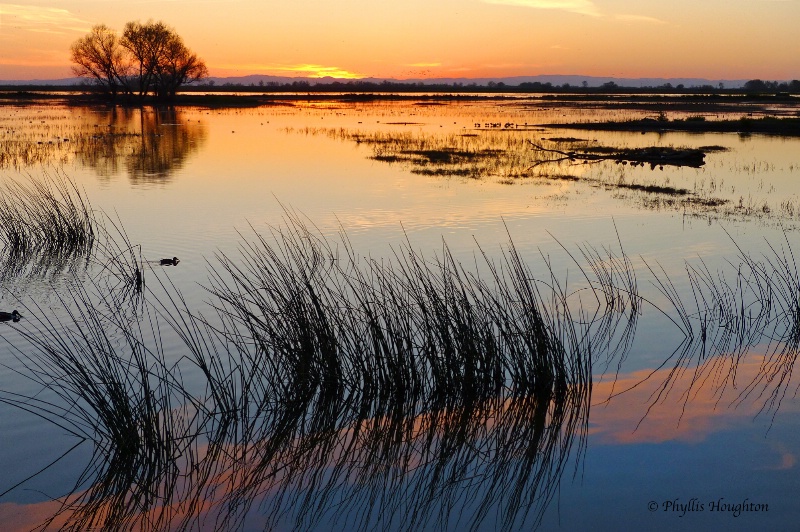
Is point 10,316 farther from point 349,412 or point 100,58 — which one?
point 100,58

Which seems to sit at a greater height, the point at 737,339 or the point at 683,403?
the point at 737,339

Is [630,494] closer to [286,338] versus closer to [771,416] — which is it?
[771,416]

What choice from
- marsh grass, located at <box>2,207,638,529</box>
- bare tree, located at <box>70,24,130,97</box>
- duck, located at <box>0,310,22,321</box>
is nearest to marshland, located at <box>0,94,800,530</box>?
marsh grass, located at <box>2,207,638,529</box>

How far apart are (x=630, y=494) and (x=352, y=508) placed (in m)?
1.97

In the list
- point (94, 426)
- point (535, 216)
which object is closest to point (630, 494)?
→ point (94, 426)

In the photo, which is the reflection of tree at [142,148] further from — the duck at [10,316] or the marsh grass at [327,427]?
the marsh grass at [327,427]

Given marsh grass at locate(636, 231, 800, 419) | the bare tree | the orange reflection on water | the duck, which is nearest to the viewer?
the orange reflection on water

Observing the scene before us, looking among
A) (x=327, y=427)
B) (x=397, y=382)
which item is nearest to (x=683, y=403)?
(x=397, y=382)

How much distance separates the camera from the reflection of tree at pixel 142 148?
85.0ft

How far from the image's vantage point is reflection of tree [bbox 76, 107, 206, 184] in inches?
1020

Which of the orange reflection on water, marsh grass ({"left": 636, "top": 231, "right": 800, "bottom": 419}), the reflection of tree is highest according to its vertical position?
the reflection of tree

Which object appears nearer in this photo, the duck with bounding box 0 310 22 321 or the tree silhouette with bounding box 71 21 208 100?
the duck with bounding box 0 310 22 321

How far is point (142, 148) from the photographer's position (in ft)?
108

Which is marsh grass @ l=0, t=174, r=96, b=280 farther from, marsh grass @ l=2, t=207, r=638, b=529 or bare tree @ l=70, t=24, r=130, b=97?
bare tree @ l=70, t=24, r=130, b=97
